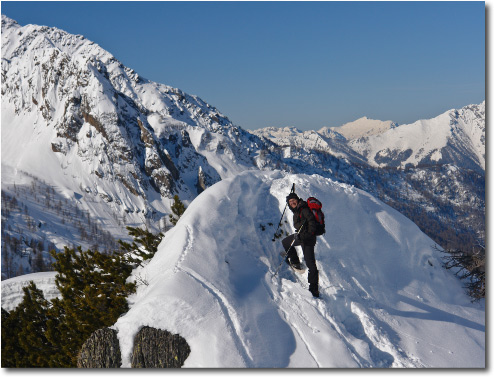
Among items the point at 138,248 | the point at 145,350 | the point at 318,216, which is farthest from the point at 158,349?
the point at 138,248

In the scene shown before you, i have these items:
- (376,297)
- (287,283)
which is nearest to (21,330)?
(287,283)

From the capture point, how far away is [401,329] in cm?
1164

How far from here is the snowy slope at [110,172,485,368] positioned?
10039mm

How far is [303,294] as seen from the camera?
12.1 metres

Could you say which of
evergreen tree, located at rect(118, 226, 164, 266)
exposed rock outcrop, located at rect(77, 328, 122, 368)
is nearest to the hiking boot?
exposed rock outcrop, located at rect(77, 328, 122, 368)

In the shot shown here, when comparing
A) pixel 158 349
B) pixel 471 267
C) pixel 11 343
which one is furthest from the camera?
pixel 471 267

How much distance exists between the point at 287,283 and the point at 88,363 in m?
6.61

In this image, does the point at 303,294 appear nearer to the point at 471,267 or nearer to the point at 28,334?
the point at 471,267

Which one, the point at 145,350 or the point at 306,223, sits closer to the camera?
the point at 145,350

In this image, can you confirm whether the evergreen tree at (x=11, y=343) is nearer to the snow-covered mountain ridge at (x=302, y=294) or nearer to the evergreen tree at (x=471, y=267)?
the snow-covered mountain ridge at (x=302, y=294)

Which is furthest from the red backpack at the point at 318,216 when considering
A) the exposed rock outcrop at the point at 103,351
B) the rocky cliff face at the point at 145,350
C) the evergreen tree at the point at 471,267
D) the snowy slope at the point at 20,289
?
the snowy slope at the point at 20,289

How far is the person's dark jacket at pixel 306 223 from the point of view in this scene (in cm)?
1196

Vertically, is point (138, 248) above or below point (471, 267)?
above

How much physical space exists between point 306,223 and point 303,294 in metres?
2.38
